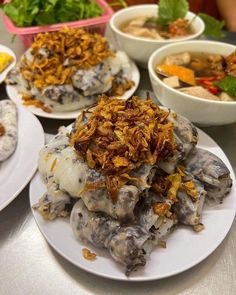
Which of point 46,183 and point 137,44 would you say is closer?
point 46,183

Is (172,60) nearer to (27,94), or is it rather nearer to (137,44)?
(137,44)

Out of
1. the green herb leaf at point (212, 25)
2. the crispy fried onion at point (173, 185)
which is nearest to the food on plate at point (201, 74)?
the green herb leaf at point (212, 25)

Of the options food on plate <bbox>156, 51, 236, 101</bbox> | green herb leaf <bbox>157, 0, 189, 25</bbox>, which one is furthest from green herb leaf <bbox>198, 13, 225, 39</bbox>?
food on plate <bbox>156, 51, 236, 101</bbox>

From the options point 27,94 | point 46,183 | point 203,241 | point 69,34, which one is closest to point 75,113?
point 27,94

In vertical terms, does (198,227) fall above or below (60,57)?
below

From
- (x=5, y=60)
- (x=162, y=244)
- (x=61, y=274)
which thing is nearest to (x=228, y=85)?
(x=162, y=244)

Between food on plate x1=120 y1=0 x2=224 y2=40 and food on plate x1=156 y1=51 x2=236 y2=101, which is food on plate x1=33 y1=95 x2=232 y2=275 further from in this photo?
food on plate x1=120 y1=0 x2=224 y2=40

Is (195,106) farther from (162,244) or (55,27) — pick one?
(55,27)

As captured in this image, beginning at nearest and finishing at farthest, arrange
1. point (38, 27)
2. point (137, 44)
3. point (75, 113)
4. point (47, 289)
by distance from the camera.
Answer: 1. point (47, 289)
2. point (75, 113)
3. point (137, 44)
4. point (38, 27)
